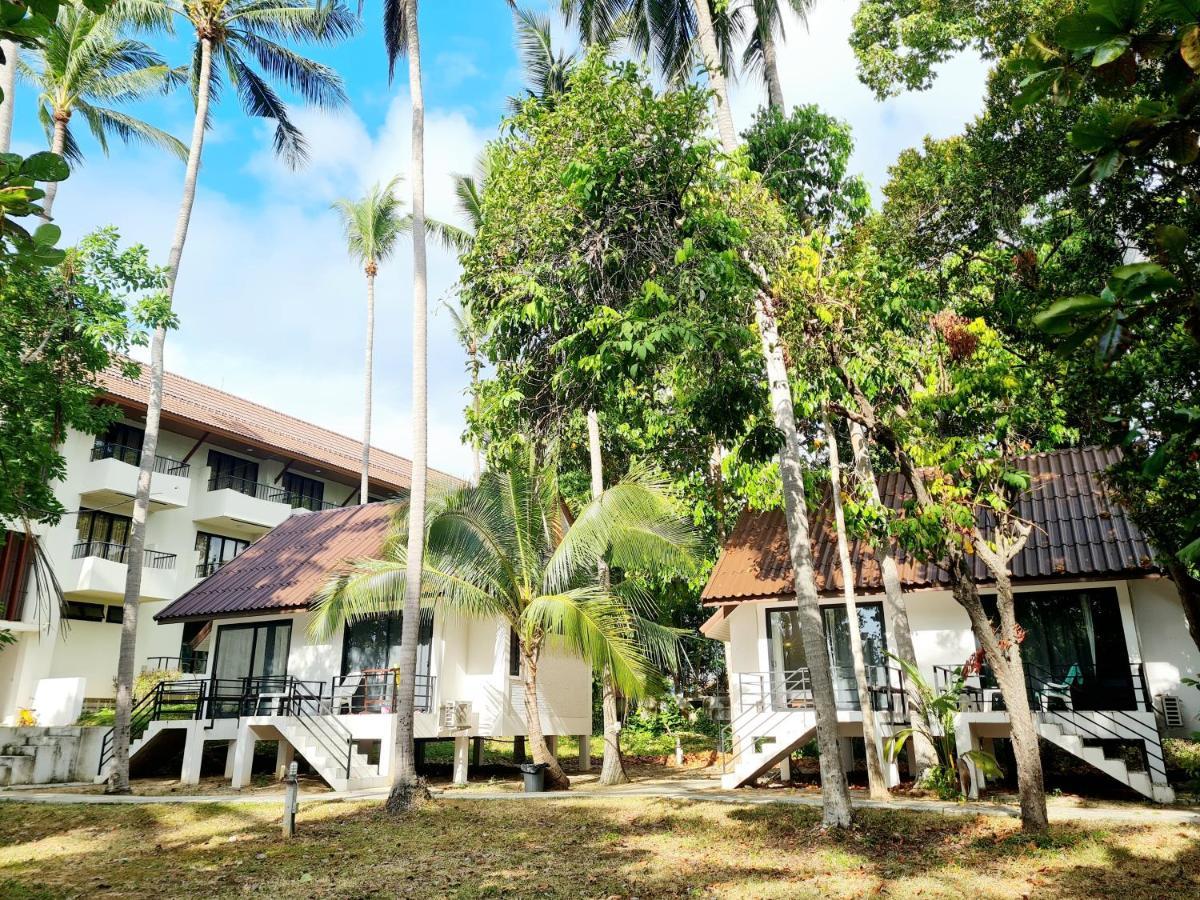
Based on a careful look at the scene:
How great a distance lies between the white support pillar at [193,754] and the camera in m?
16.8

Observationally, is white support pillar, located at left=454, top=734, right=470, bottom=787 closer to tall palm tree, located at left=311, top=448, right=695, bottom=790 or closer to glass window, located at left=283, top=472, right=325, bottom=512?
tall palm tree, located at left=311, top=448, right=695, bottom=790

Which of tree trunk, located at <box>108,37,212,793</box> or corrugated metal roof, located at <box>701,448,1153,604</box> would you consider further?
tree trunk, located at <box>108,37,212,793</box>

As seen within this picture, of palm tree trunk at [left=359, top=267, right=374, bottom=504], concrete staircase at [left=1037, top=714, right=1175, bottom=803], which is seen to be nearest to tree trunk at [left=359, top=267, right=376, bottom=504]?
palm tree trunk at [left=359, top=267, right=374, bottom=504]

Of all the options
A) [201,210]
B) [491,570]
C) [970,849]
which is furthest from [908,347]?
[201,210]

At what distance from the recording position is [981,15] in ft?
47.1

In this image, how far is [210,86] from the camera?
2069 cm

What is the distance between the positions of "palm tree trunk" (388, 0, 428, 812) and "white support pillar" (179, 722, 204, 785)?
17.7 feet

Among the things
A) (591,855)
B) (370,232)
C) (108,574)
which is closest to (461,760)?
(591,855)

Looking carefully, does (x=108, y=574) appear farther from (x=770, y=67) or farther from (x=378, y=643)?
(x=770, y=67)

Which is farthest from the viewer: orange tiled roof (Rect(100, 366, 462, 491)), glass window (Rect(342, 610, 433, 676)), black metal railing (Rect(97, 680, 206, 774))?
orange tiled roof (Rect(100, 366, 462, 491))

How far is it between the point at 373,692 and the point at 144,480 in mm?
6214

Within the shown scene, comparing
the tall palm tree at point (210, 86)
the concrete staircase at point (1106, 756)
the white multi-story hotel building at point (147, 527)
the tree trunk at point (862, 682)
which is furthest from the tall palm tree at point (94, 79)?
the concrete staircase at point (1106, 756)

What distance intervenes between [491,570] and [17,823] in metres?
7.65

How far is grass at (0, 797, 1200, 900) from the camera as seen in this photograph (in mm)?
7863
